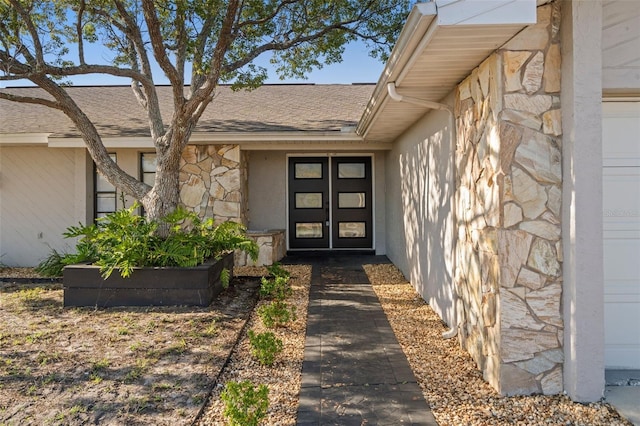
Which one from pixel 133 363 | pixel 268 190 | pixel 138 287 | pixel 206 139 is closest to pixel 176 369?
pixel 133 363

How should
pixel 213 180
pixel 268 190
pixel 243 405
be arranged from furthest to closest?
pixel 268 190 → pixel 213 180 → pixel 243 405

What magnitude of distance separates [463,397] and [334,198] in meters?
7.53

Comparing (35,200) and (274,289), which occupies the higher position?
(35,200)

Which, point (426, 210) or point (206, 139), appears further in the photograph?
point (206, 139)

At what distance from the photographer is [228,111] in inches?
390

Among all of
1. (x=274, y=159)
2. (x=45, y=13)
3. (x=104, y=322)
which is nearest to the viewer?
→ (x=104, y=322)

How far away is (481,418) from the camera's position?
2.86m

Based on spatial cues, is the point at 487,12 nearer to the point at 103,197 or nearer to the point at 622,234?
the point at 622,234

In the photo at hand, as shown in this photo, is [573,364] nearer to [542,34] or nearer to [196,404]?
[542,34]

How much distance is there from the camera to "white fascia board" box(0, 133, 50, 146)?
8281 mm

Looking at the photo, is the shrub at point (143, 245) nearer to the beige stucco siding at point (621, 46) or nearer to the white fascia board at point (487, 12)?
the white fascia board at point (487, 12)

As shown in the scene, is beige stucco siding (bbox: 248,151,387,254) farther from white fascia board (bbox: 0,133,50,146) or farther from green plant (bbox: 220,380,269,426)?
green plant (bbox: 220,380,269,426)

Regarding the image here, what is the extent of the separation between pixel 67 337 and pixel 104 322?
55 centimetres

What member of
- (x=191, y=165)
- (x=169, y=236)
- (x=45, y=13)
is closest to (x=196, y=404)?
(x=169, y=236)
